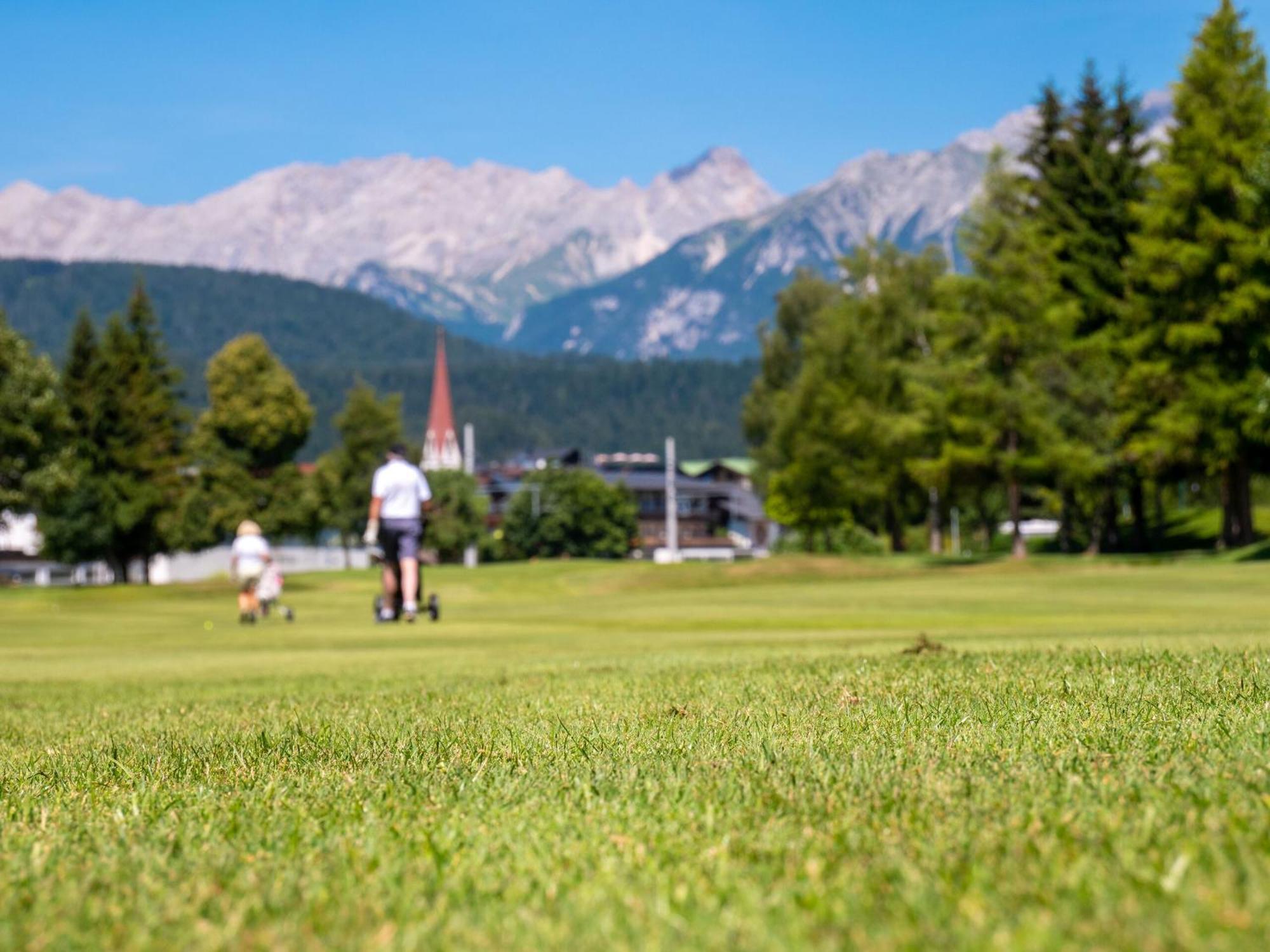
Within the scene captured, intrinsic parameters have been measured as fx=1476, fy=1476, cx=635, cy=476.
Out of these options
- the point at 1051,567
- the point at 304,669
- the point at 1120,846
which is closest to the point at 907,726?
the point at 1120,846

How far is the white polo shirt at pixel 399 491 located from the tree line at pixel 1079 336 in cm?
2845

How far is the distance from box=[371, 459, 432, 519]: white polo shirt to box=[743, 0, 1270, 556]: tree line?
28450 millimetres

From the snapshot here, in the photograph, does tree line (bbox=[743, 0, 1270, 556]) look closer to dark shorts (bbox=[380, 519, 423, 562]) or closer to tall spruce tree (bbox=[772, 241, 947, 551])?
tall spruce tree (bbox=[772, 241, 947, 551])

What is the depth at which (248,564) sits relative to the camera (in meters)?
28.0

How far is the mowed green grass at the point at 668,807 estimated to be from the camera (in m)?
3.10

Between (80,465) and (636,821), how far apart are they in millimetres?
76555

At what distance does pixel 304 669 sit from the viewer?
47.1 feet

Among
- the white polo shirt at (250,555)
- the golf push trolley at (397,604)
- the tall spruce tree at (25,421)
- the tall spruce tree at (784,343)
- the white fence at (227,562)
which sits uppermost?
the tall spruce tree at (784,343)

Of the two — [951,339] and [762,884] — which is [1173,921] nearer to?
[762,884]

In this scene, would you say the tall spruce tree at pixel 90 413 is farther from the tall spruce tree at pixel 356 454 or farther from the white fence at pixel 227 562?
the white fence at pixel 227 562

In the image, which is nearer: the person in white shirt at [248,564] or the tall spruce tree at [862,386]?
the person in white shirt at [248,564]

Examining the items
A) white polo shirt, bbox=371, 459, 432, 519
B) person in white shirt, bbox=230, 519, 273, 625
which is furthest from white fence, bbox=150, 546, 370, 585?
white polo shirt, bbox=371, 459, 432, 519

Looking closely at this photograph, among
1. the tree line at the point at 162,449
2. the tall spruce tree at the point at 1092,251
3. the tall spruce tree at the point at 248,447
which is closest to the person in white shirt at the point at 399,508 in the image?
the tall spruce tree at the point at 1092,251

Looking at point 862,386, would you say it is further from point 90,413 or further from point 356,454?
point 356,454
